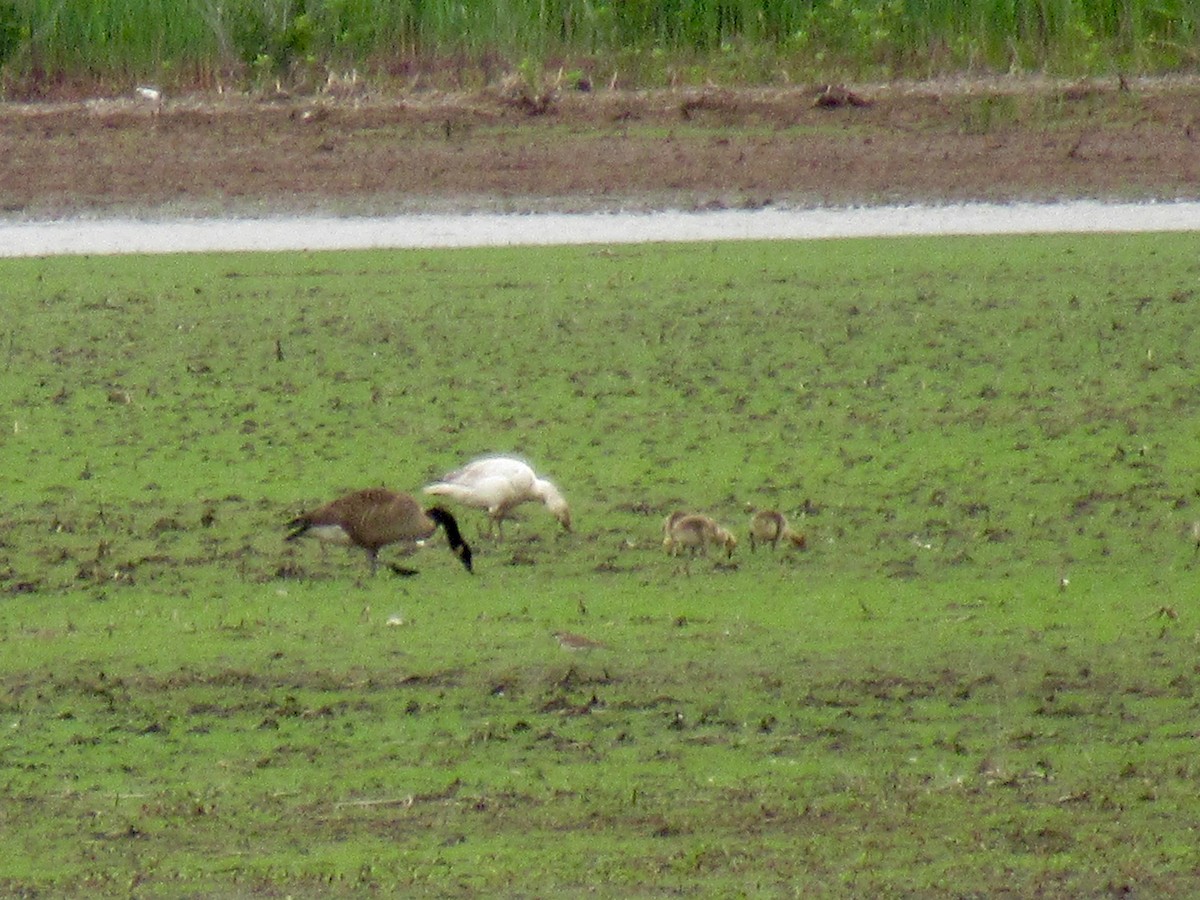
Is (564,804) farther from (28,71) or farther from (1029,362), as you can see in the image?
(28,71)

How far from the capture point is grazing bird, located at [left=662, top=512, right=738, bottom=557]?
796 centimetres

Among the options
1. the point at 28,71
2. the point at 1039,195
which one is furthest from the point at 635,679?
the point at 28,71

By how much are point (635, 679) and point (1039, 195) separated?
1027 cm

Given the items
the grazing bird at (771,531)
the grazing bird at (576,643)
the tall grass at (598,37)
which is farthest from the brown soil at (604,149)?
the grazing bird at (576,643)

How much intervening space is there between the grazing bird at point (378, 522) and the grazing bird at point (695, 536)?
2.19ft

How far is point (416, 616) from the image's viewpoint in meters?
7.38

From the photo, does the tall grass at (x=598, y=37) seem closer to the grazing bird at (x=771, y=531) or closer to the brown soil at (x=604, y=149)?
the brown soil at (x=604, y=149)

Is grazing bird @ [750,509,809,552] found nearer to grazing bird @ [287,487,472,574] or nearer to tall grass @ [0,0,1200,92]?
grazing bird @ [287,487,472,574]

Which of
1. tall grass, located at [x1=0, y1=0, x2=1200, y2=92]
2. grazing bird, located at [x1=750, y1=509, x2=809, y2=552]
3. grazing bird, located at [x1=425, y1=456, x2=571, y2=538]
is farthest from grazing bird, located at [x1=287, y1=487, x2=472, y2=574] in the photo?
tall grass, located at [x1=0, y1=0, x2=1200, y2=92]

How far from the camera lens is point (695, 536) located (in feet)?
26.3

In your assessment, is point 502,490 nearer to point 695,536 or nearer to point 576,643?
point 695,536

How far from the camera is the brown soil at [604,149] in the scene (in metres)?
16.5

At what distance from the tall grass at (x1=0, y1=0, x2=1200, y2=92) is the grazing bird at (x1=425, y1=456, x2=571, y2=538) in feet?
37.2

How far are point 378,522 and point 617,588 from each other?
0.81 meters
